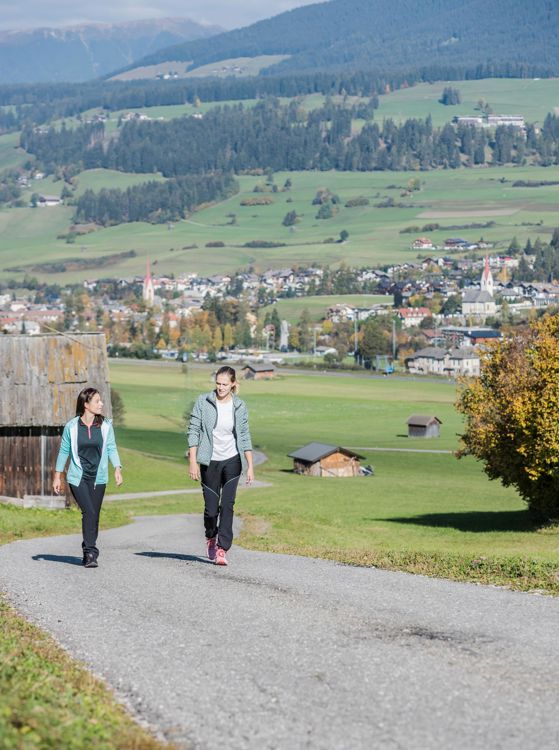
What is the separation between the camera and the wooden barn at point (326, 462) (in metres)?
75.8

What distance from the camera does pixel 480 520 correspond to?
137 ft

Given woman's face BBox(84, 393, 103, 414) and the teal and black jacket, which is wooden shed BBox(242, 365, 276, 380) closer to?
woman's face BBox(84, 393, 103, 414)

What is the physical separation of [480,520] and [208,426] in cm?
2681

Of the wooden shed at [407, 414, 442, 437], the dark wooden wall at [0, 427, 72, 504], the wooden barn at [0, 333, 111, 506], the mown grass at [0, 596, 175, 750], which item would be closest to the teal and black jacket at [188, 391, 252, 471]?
the mown grass at [0, 596, 175, 750]

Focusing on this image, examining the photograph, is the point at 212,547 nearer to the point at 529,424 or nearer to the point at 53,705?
the point at 53,705

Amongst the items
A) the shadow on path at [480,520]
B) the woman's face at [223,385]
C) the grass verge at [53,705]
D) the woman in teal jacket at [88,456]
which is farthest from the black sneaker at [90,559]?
the shadow on path at [480,520]

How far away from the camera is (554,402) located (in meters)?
34.8

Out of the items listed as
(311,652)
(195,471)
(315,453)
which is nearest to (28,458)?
(195,471)

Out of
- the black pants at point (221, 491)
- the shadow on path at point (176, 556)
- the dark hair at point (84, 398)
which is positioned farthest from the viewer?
the shadow on path at point (176, 556)

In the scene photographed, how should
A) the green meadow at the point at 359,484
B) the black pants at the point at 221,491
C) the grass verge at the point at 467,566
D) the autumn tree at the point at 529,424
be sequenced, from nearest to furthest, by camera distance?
the grass verge at the point at 467,566 < the black pants at the point at 221,491 < the green meadow at the point at 359,484 < the autumn tree at the point at 529,424

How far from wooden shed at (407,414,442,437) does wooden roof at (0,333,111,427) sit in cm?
5915

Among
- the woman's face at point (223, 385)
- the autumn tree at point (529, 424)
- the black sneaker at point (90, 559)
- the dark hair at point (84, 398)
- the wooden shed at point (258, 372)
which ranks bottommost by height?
the wooden shed at point (258, 372)

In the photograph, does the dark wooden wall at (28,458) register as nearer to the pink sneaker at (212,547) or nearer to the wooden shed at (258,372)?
the pink sneaker at (212,547)

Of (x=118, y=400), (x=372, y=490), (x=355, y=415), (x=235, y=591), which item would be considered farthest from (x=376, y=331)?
(x=235, y=591)
